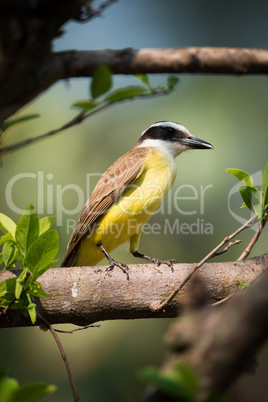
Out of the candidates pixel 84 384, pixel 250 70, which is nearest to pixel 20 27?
pixel 250 70

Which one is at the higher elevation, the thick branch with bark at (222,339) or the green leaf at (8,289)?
the thick branch with bark at (222,339)

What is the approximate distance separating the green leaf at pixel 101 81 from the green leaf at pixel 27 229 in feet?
2.34

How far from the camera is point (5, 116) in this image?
1151 mm

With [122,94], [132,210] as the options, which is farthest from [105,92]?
[132,210]

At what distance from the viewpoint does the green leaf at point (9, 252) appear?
224 cm

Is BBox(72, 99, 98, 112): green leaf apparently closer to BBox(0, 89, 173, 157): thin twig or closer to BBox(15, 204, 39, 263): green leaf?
BBox(0, 89, 173, 157): thin twig

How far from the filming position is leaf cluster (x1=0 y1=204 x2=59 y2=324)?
1.92 metres

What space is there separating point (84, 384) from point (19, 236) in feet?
10.1

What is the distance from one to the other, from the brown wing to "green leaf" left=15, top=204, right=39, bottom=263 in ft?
5.99

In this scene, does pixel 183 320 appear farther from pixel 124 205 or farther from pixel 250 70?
pixel 124 205

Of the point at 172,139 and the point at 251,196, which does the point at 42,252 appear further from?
the point at 172,139

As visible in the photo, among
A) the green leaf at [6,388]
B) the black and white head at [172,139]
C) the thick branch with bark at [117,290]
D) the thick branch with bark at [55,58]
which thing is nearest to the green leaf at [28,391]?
the green leaf at [6,388]

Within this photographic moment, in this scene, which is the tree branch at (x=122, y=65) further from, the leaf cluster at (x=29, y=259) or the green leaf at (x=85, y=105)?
the leaf cluster at (x=29, y=259)

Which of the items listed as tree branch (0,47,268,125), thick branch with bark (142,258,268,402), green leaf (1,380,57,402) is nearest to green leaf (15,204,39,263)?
tree branch (0,47,268,125)
